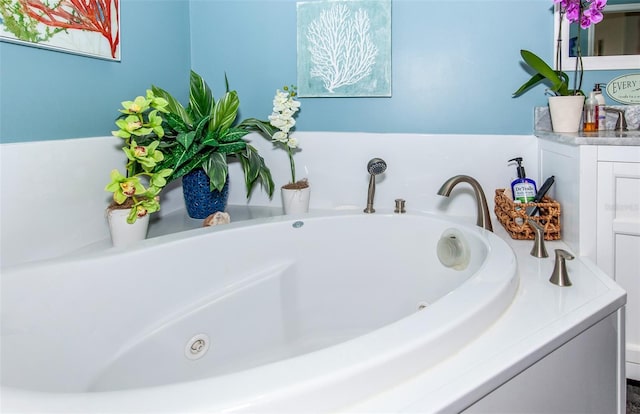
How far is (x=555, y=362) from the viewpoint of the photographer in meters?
0.82

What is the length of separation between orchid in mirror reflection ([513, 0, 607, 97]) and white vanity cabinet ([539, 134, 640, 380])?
0.36m

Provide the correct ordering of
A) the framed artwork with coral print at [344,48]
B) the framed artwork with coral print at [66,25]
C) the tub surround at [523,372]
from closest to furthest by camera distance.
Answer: the tub surround at [523,372] → the framed artwork with coral print at [66,25] → the framed artwork with coral print at [344,48]

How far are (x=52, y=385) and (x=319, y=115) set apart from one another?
1.42 meters

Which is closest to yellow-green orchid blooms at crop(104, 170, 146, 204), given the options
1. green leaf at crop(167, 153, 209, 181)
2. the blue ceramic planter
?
green leaf at crop(167, 153, 209, 181)

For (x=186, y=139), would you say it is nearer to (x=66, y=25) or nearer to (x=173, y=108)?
(x=173, y=108)

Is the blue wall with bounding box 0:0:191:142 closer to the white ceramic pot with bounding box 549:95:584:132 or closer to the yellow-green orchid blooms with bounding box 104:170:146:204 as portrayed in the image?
the yellow-green orchid blooms with bounding box 104:170:146:204

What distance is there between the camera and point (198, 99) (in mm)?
1712

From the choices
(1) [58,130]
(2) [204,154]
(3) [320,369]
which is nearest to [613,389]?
(3) [320,369]

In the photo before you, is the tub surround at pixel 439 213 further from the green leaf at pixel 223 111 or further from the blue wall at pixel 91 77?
the green leaf at pixel 223 111

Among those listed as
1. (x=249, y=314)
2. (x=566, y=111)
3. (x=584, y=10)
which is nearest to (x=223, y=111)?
(x=249, y=314)

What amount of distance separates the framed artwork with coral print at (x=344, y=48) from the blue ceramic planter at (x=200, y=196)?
597 mm

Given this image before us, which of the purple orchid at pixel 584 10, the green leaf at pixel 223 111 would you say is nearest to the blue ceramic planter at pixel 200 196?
the green leaf at pixel 223 111

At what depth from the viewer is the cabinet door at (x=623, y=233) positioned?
4.17ft

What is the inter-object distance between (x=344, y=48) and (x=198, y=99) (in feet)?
2.20
